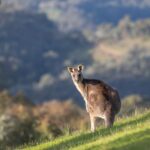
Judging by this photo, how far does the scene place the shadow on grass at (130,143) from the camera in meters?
13.0

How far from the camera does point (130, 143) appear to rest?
13.4 m

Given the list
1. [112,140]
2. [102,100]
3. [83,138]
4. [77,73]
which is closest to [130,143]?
[112,140]

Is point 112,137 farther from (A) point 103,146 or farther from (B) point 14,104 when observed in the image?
(B) point 14,104

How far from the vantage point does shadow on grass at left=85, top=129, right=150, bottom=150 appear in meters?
13.0

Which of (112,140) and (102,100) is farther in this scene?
(102,100)

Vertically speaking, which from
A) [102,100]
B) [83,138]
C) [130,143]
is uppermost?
[102,100]

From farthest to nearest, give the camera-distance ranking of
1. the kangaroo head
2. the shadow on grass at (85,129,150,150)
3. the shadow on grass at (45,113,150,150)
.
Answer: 1. the kangaroo head
2. the shadow on grass at (45,113,150,150)
3. the shadow on grass at (85,129,150,150)

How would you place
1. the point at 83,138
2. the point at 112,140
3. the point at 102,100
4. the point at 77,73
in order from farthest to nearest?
the point at 77,73 < the point at 83,138 < the point at 102,100 < the point at 112,140

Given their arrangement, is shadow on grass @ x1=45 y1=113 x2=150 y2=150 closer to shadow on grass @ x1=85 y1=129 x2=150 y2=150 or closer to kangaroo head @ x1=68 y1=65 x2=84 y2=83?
kangaroo head @ x1=68 y1=65 x2=84 y2=83

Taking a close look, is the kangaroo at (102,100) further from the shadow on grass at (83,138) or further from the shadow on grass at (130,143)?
the shadow on grass at (130,143)

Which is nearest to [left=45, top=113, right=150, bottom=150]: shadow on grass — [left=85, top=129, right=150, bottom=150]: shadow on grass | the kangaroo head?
the kangaroo head

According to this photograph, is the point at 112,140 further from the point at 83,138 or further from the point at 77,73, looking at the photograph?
the point at 77,73

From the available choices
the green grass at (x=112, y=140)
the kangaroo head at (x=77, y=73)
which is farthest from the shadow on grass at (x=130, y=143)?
the kangaroo head at (x=77, y=73)

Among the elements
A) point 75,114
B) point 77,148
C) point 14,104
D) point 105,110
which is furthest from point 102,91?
point 75,114
